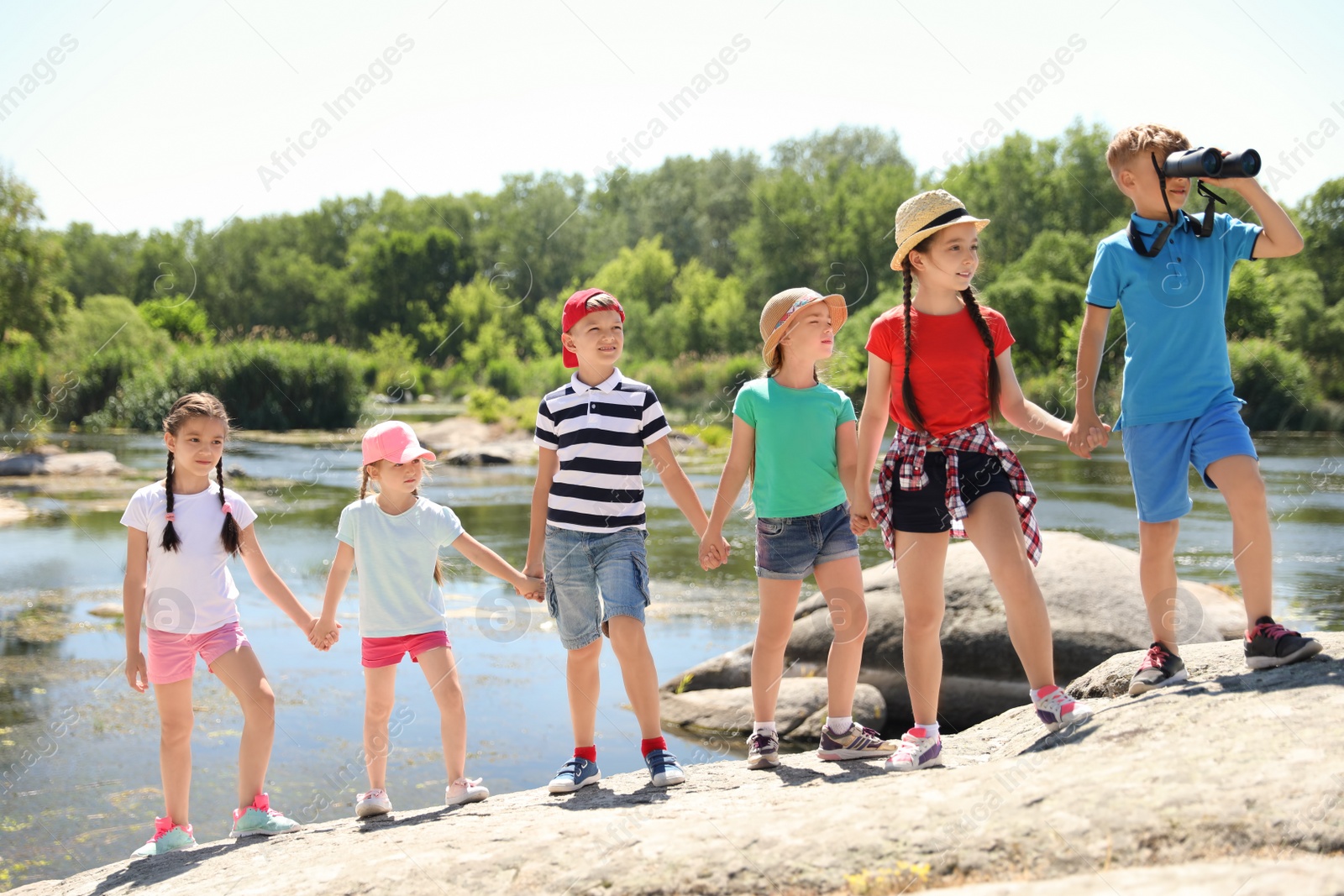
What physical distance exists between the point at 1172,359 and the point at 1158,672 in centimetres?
110

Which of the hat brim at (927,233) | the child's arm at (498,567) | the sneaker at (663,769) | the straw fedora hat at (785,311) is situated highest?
the hat brim at (927,233)

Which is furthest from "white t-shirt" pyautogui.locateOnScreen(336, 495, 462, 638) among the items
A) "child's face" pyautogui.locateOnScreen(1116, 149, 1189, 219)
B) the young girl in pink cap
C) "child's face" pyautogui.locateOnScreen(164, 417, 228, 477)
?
"child's face" pyautogui.locateOnScreen(1116, 149, 1189, 219)

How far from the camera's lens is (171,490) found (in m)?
4.03

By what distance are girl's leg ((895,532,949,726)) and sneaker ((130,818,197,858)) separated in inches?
107

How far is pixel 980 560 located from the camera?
7203mm

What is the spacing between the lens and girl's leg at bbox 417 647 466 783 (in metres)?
3.93

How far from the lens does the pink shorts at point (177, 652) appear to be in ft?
12.8

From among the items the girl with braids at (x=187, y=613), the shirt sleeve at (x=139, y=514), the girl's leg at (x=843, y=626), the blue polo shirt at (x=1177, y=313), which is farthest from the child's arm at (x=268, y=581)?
the blue polo shirt at (x=1177, y=313)

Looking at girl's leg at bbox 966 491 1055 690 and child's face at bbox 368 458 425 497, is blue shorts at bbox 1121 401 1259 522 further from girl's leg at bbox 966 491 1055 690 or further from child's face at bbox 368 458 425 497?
child's face at bbox 368 458 425 497

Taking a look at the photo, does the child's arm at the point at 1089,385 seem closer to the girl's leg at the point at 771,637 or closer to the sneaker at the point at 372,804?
the girl's leg at the point at 771,637

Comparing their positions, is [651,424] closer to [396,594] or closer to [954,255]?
[396,594]

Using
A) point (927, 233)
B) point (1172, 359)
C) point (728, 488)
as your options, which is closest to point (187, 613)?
point (728, 488)

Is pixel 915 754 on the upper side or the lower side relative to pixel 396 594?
lower

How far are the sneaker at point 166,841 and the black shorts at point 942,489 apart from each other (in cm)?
286
